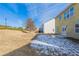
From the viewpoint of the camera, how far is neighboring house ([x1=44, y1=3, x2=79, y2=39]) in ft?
14.2

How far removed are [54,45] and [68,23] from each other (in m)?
1.07

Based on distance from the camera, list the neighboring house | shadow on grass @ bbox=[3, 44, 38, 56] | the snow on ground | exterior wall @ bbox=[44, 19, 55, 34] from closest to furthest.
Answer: shadow on grass @ bbox=[3, 44, 38, 56]
the snow on ground
exterior wall @ bbox=[44, 19, 55, 34]
the neighboring house

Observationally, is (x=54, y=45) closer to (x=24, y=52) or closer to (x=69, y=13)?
(x=24, y=52)

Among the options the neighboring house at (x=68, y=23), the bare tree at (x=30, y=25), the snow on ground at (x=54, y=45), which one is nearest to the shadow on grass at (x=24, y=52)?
the snow on ground at (x=54, y=45)

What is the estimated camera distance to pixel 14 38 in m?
4.08

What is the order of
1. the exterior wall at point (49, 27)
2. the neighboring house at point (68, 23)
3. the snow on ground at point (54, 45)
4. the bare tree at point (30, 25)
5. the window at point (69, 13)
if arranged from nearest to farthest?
1. the snow on ground at point (54, 45)
2. the bare tree at point (30, 25)
3. the exterior wall at point (49, 27)
4. the neighboring house at point (68, 23)
5. the window at point (69, 13)

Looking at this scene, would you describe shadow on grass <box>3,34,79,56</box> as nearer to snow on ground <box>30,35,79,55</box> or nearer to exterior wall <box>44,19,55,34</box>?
snow on ground <box>30,35,79,55</box>

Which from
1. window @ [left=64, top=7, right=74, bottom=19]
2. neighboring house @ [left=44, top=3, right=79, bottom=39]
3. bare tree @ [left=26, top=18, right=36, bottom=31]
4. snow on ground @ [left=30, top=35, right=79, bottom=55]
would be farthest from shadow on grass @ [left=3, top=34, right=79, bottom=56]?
window @ [left=64, top=7, right=74, bottom=19]

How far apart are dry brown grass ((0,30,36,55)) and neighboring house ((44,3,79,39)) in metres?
0.64

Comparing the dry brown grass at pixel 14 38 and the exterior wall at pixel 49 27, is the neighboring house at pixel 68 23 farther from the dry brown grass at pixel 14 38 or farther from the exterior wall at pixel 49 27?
the dry brown grass at pixel 14 38

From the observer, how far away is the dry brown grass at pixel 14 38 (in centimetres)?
397

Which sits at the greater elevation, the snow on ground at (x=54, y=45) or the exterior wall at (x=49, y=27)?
the exterior wall at (x=49, y=27)

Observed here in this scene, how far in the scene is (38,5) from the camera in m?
3.97

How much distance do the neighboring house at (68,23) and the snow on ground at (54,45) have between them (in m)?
0.23
